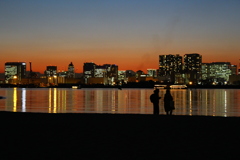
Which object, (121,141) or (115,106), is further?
(115,106)

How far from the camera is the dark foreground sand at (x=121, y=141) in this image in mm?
9565

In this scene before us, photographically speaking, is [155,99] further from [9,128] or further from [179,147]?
[179,147]

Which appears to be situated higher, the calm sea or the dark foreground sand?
the dark foreground sand

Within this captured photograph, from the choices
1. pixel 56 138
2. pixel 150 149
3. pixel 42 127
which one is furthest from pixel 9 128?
pixel 150 149

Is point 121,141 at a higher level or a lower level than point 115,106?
higher

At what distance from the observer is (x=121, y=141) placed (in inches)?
465

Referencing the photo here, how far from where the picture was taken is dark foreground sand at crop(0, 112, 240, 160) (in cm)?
956

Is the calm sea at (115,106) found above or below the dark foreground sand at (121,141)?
below

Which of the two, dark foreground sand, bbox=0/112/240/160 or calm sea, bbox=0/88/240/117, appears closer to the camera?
dark foreground sand, bbox=0/112/240/160

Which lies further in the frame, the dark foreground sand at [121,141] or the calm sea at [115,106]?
the calm sea at [115,106]

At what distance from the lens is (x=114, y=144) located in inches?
442

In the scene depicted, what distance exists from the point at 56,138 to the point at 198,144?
4.64m

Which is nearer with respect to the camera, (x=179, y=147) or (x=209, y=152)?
(x=209, y=152)

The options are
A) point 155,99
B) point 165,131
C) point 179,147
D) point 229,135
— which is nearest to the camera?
point 179,147
